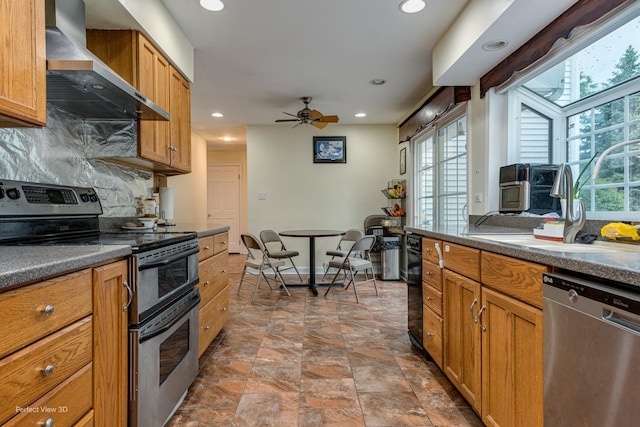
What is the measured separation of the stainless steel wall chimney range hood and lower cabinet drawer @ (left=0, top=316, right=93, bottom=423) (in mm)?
1019

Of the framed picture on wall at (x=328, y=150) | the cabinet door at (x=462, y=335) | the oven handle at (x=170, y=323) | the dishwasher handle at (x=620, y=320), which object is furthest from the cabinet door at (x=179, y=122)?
the framed picture on wall at (x=328, y=150)

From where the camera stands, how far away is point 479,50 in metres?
2.24

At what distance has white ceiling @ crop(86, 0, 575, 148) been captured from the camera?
2193 mm

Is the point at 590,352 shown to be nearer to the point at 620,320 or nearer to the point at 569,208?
the point at 620,320

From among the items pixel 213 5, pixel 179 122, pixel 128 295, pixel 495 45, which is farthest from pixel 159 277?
pixel 495 45

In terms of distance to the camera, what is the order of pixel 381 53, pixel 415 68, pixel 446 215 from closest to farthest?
pixel 381 53
pixel 415 68
pixel 446 215

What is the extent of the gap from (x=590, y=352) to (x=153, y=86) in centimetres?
256

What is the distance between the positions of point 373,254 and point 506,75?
330 cm

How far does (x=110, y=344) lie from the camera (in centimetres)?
114

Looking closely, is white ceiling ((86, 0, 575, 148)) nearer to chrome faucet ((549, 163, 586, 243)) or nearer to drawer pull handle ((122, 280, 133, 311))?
chrome faucet ((549, 163, 586, 243))

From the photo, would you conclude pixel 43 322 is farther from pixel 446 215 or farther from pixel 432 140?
pixel 432 140

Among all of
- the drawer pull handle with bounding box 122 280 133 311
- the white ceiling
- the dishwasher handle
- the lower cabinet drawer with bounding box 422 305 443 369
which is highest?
the white ceiling

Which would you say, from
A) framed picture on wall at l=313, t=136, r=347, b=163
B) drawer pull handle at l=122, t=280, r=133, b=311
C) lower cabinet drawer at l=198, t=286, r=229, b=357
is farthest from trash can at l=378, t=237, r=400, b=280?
drawer pull handle at l=122, t=280, r=133, b=311

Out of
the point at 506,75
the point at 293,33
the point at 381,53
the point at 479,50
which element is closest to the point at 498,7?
the point at 479,50
